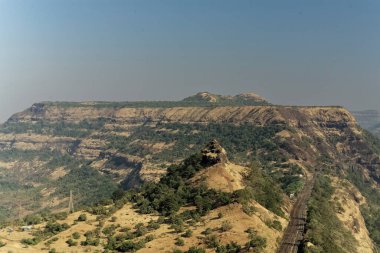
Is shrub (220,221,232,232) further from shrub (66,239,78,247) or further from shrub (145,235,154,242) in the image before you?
shrub (66,239,78,247)

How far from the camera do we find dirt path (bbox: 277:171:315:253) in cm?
8688

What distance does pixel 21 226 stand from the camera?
10712cm

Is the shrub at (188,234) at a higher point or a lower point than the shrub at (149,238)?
higher

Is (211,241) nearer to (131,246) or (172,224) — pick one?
(172,224)

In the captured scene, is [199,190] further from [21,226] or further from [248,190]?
[21,226]

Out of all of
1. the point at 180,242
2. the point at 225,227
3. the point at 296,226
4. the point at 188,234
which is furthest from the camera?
the point at 296,226

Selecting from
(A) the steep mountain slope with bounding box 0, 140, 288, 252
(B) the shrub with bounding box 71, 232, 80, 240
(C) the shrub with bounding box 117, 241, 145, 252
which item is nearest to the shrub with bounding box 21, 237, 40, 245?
(A) the steep mountain slope with bounding box 0, 140, 288, 252

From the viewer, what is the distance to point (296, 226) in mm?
102500

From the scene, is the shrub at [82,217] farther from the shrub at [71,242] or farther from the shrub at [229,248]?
→ the shrub at [229,248]

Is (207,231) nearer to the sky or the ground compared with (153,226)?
nearer to the sky

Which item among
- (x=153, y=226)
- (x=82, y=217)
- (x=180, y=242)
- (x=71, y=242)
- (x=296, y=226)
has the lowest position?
(x=71, y=242)

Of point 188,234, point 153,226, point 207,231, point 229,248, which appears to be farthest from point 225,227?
point 153,226

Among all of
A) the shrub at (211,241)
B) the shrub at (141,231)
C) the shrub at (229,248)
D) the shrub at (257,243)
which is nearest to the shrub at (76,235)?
the shrub at (141,231)

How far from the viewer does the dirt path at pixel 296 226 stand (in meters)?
86.9
